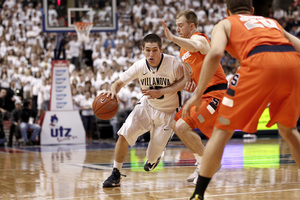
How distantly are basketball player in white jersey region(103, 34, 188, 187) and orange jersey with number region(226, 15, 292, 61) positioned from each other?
210 cm

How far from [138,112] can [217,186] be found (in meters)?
1.40

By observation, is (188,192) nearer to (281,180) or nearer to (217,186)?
(217,186)

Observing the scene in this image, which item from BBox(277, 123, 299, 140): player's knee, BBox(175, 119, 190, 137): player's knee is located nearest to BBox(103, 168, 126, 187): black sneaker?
BBox(175, 119, 190, 137): player's knee

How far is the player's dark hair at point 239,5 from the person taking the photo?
4203 mm

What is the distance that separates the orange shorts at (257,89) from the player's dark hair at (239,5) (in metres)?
0.58

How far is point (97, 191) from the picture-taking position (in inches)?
217

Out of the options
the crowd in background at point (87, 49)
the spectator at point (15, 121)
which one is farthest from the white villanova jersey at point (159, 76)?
the spectator at point (15, 121)

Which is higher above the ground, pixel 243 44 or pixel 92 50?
pixel 243 44

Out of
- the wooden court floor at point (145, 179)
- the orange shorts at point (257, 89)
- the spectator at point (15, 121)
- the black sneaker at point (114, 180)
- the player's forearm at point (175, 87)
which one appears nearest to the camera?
the orange shorts at point (257, 89)

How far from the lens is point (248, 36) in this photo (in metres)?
3.95

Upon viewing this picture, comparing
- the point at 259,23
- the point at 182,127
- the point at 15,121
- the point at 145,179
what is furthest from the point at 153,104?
the point at 15,121

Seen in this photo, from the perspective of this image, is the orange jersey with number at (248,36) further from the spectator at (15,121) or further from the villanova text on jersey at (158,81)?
the spectator at (15,121)

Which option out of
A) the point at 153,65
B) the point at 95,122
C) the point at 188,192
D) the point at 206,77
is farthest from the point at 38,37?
the point at 206,77

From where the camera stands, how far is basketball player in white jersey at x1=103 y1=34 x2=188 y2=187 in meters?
6.06
